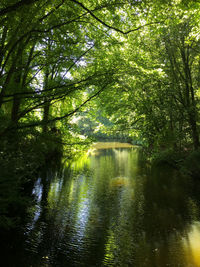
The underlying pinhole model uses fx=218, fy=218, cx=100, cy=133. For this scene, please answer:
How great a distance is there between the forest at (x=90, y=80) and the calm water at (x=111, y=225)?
3.96 ft

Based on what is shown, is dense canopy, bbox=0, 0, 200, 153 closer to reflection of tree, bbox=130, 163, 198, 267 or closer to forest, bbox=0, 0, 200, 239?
forest, bbox=0, 0, 200, 239

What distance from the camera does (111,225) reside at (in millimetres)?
8258

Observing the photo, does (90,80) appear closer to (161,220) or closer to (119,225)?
(119,225)

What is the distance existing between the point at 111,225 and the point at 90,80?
544cm

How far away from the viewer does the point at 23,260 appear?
589 cm

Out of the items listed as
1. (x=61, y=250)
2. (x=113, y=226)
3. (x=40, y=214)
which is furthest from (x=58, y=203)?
(x=61, y=250)

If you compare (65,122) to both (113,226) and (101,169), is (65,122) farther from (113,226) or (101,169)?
(101,169)

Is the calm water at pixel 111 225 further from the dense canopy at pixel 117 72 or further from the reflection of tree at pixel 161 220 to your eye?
the dense canopy at pixel 117 72

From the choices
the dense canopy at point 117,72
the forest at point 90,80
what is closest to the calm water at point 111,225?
the forest at point 90,80

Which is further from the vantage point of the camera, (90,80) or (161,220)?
(161,220)

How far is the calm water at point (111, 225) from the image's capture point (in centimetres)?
620

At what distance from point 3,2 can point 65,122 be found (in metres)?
4.51

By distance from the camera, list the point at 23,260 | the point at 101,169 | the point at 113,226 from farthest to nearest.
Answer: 1. the point at 101,169
2. the point at 113,226
3. the point at 23,260

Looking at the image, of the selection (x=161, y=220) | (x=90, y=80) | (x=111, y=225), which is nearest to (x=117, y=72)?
(x=90, y=80)
